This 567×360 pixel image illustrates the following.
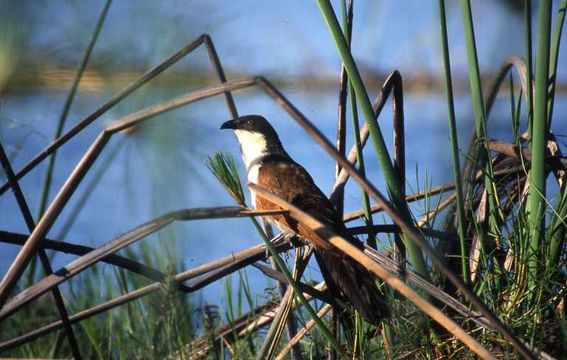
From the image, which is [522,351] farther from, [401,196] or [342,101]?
[342,101]

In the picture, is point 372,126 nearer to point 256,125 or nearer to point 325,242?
point 325,242

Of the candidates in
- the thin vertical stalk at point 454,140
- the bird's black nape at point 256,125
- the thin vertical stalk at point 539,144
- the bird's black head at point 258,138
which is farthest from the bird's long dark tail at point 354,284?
the bird's black head at point 258,138

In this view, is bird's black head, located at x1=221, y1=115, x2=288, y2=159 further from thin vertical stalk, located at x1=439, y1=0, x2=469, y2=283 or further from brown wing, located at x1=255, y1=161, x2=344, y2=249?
thin vertical stalk, located at x1=439, y1=0, x2=469, y2=283

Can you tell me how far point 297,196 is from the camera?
1.92 m

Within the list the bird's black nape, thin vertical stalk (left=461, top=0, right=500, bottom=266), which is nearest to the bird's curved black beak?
the bird's black nape

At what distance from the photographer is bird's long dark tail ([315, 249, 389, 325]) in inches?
54.8

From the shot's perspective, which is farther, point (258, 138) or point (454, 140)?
point (258, 138)

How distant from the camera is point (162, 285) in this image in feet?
3.67

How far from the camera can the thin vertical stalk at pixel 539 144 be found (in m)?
1.36

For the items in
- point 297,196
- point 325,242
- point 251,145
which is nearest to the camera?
point 325,242

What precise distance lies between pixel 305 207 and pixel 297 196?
0.13 metres

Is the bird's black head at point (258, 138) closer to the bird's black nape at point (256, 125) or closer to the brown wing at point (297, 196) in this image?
the bird's black nape at point (256, 125)

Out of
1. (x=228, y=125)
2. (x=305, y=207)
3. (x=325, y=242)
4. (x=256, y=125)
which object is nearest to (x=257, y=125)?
(x=256, y=125)

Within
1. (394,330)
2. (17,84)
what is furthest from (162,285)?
(17,84)
